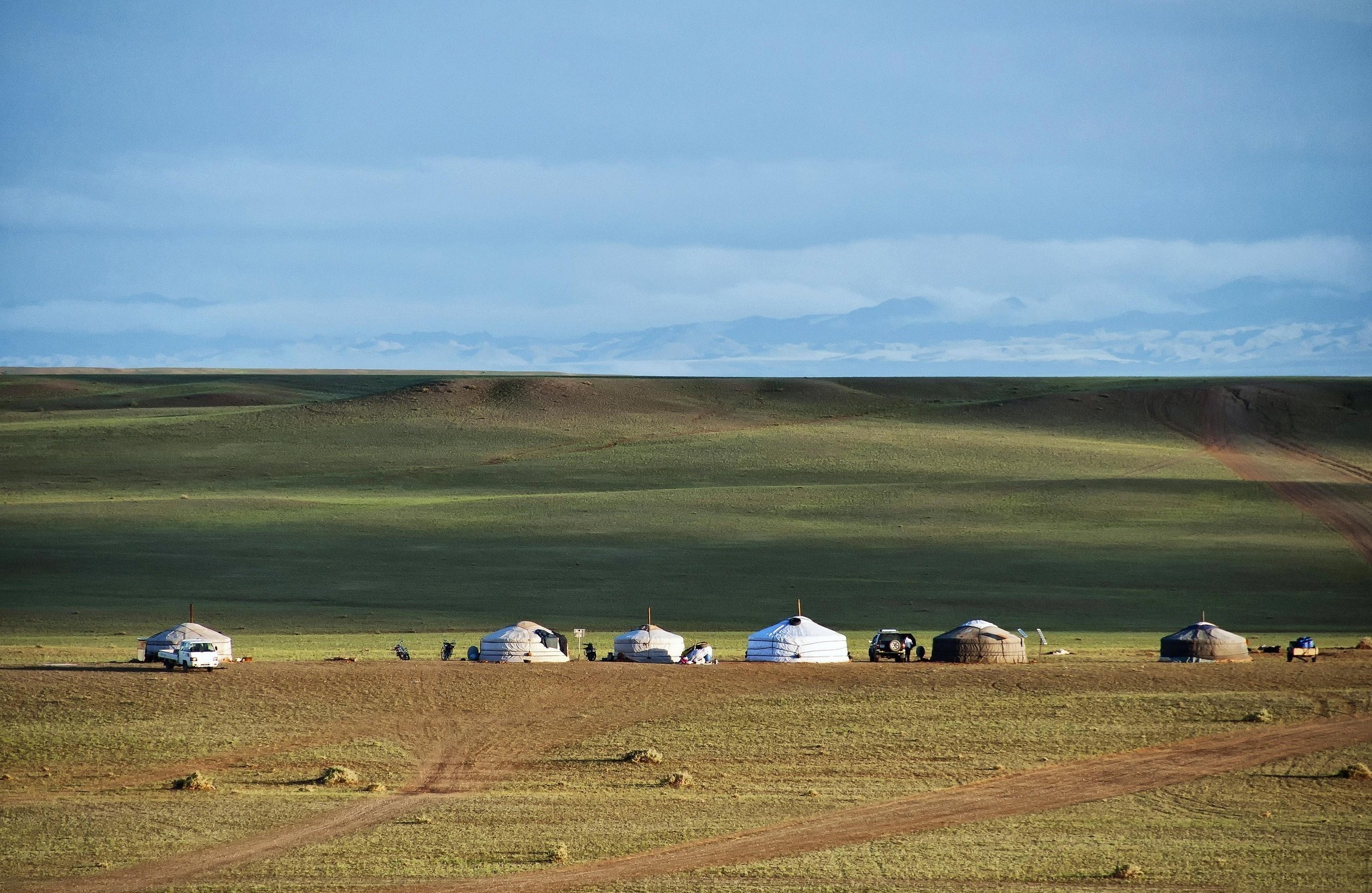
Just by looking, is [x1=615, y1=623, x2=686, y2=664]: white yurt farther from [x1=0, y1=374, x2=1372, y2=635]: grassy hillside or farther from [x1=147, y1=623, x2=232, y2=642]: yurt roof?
[x1=147, y1=623, x2=232, y2=642]: yurt roof

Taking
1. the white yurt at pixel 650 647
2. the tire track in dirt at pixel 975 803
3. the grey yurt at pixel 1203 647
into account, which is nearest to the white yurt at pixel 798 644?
the white yurt at pixel 650 647

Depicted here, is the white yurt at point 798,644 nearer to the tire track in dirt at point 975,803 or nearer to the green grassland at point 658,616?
the green grassland at point 658,616

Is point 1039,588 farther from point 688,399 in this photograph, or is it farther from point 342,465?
point 688,399

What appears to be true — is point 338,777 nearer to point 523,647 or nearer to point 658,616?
point 523,647

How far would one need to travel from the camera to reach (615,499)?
8131 centimetres

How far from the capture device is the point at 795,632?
45.6 meters

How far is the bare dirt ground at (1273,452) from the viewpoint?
77938mm

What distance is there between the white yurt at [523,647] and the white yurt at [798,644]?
5486 millimetres

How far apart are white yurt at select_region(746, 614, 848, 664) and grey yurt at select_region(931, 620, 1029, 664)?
2.85 meters

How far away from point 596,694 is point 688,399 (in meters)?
87.5

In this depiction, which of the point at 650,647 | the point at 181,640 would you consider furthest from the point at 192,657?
the point at 650,647

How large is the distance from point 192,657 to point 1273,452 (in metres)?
75.8

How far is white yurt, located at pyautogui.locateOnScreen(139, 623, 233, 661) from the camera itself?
42906mm

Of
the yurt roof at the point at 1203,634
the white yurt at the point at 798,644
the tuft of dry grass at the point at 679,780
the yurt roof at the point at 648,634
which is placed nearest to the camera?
the tuft of dry grass at the point at 679,780
